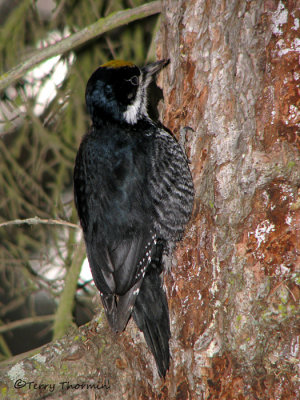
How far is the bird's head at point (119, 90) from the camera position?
7.82ft

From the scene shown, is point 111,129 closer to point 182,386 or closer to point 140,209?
point 140,209

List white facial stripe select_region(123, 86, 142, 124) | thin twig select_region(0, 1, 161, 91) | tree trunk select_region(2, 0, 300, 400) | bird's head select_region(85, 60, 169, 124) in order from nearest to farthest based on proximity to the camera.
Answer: tree trunk select_region(2, 0, 300, 400)
thin twig select_region(0, 1, 161, 91)
bird's head select_region(85, 60, 169, 124)
white facial stripe select_region(123, 86, 142, 124)

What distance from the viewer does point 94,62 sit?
288cm

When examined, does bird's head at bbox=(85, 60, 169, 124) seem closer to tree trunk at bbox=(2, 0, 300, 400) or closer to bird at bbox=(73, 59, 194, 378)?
bird at bbox=(73, 59, 194, 378)

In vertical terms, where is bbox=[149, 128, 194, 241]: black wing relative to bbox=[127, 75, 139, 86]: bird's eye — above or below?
below

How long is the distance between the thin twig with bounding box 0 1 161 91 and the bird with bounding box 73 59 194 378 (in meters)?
0.24

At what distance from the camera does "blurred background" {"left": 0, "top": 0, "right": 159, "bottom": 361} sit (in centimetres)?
274

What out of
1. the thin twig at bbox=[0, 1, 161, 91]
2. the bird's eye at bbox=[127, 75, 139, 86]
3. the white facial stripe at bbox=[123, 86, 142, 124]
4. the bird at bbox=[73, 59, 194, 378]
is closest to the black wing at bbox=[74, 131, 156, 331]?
the bird at bbox=[73, 59, 194, 378]

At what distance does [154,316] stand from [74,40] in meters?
1.39

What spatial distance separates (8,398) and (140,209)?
1118 millimetres

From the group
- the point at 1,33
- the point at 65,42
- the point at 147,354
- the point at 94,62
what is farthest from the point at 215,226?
the point at 1,33

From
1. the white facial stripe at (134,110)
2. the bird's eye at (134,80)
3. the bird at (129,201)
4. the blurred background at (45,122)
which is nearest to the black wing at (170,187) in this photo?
the bird at (129,201)

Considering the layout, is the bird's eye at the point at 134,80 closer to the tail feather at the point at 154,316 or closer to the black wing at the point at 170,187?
the black wing at the point at 170,187

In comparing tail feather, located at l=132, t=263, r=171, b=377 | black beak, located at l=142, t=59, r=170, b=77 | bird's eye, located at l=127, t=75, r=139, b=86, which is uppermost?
black beak, located at l=142, t=59, r=170, b=77
